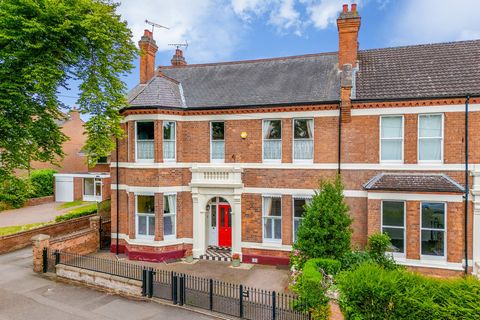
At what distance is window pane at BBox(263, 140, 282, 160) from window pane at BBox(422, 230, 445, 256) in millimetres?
7397

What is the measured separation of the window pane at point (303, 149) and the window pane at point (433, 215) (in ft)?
17.9

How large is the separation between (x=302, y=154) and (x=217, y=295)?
7823mm

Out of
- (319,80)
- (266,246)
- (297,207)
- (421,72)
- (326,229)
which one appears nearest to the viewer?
(326,229)

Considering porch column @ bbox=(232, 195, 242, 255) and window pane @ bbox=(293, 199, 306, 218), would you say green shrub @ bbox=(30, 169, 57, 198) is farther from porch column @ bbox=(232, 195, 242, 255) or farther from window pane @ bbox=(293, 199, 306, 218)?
window pane @ bbox=(293, 199, 306, 218)

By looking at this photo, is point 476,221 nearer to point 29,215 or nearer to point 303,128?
point 303,128

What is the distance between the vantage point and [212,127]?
54.5 feet

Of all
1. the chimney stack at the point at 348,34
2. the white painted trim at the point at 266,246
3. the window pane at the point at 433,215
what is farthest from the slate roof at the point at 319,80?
the white painted trim at the point at 266,246

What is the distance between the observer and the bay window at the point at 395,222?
13.4 metres

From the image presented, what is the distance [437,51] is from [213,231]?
15537 millimetres

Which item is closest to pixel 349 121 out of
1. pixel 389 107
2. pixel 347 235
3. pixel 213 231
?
pixel 389 107

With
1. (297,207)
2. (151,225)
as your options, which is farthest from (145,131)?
(297,207)

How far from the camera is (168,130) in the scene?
53.6 ft

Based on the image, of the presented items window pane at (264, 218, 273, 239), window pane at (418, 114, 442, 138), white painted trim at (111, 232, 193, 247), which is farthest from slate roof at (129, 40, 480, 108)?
white painted trim at (111, 232, 193, 247)

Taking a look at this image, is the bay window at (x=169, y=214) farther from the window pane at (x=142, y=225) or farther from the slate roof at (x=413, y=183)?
the slate roof at (x=413, y=183)
